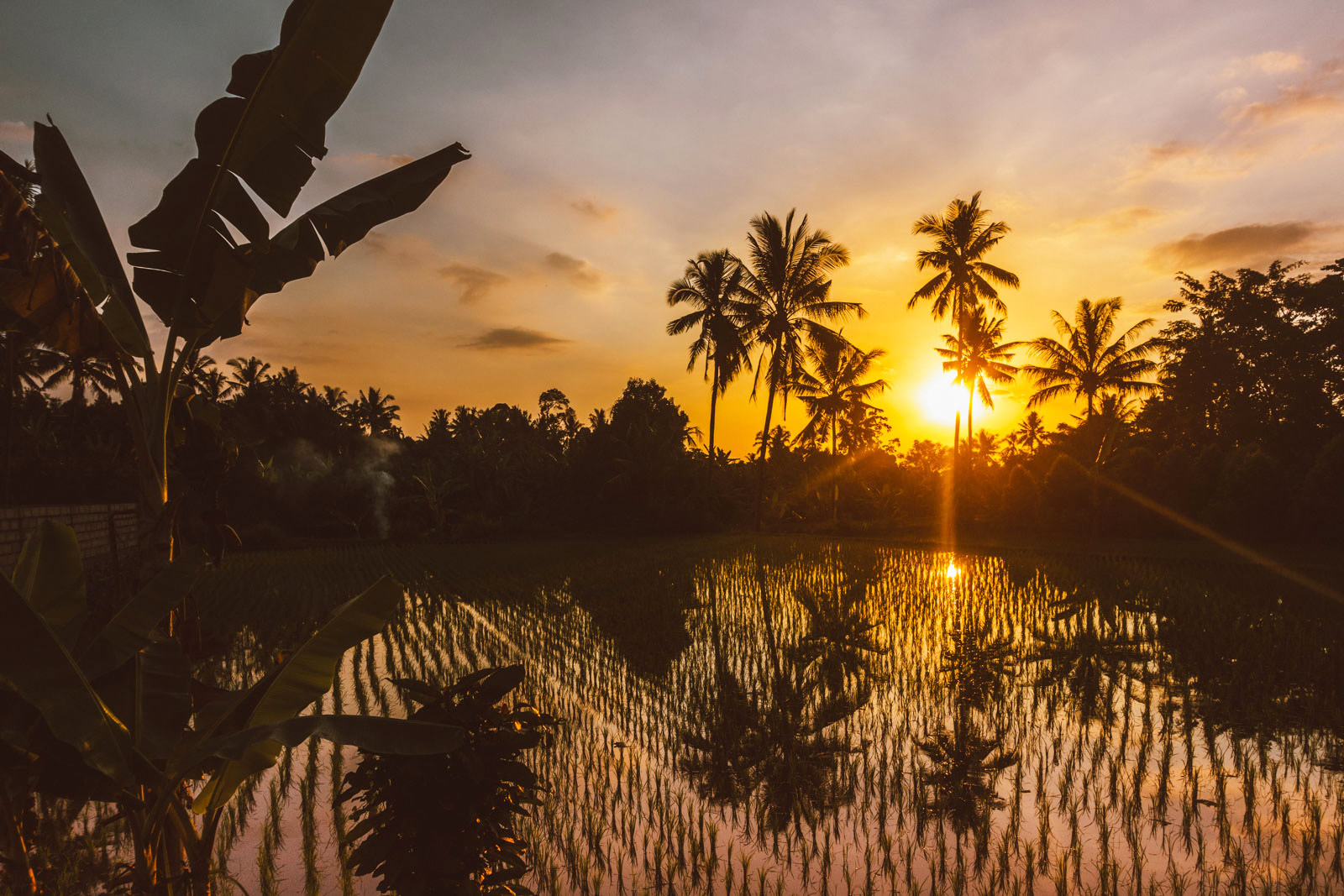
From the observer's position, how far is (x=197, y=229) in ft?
8.88

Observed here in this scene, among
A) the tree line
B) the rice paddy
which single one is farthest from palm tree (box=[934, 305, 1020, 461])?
the rice paddy

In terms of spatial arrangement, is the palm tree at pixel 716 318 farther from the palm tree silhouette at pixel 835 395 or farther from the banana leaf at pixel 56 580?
the banana leaf at pixel 56 580

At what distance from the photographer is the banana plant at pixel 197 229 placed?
8.46 feet

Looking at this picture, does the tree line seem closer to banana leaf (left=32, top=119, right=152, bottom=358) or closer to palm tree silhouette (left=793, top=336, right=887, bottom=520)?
palm tree silhouette (left=793, top=336, right=887, bottom=520)

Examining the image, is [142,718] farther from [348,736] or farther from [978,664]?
[978,664]

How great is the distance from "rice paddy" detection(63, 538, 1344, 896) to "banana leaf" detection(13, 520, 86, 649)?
1318mm

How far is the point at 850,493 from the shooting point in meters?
29.4

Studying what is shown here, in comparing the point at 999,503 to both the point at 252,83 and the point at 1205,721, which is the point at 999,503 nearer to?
the point at 1205,721

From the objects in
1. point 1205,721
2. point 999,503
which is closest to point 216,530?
point 1205,721

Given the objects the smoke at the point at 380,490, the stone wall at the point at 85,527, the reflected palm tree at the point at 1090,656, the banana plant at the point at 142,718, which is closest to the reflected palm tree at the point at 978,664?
the reflected palm tree at the point at 1090,656

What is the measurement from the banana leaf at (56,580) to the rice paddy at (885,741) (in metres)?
1.32

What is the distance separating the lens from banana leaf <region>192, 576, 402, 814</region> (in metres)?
2.31

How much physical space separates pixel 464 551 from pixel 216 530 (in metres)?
18.0

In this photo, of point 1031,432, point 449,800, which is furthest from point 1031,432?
point 449,800
